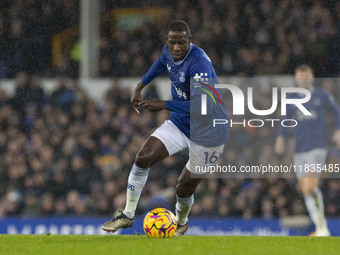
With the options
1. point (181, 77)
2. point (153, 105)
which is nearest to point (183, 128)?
point (181, 77)

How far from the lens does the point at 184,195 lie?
7.41 meters

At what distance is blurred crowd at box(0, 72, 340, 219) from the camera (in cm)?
1098

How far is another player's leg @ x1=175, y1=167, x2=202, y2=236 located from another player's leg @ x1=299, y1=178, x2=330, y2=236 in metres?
2.26

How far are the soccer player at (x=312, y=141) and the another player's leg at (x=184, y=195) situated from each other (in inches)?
79.7

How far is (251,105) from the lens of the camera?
11484 mm

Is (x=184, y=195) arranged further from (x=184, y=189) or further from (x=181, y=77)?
(x=181, y=77)

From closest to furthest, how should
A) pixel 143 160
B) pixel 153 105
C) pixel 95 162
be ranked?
pixel 153 105
pixel 143 160
pixel 95 162

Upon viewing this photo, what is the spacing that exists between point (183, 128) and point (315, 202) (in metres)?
2.81

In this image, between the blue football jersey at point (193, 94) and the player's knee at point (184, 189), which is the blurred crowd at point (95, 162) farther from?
the blue football jersey at point (193, 94)

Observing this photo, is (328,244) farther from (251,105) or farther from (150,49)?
(150,49)

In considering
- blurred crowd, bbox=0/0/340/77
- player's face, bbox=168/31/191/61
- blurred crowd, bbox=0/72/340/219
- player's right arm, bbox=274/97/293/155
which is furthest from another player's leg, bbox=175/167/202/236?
blurred crowd, bbox=0/0/340/77

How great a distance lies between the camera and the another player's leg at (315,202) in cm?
924

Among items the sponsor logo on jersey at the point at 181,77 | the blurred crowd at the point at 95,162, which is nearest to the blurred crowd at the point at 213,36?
the blurred crowd at the point at 95,162

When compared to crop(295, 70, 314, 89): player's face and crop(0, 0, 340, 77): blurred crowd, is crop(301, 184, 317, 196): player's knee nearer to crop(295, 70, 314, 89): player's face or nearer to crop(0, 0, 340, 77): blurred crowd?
crop(295, 70, 314, 89): player's face
